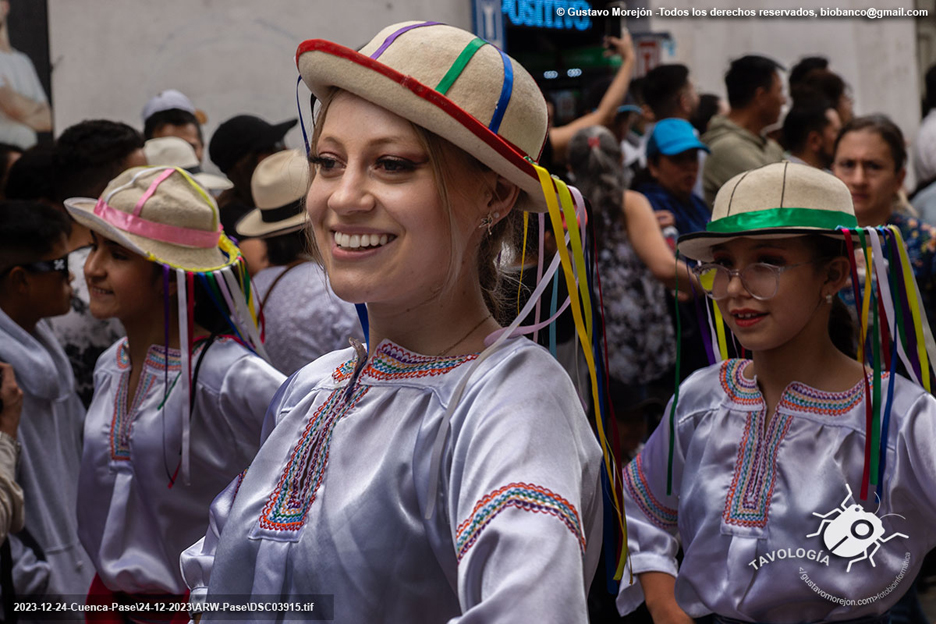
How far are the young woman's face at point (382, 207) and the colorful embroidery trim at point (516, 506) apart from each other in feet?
1.28

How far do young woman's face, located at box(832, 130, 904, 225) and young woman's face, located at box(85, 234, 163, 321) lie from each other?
306 cm

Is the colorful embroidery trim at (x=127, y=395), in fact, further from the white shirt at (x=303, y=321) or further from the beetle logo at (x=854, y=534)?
the beetle logo at (x=854, y=534)

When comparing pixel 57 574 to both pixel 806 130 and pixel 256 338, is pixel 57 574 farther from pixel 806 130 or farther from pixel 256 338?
pixel 806 130

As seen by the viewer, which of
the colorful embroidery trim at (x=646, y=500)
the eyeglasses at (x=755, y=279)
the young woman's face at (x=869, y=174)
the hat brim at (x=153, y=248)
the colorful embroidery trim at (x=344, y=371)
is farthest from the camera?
the young woman's face at (x=869, y=174)

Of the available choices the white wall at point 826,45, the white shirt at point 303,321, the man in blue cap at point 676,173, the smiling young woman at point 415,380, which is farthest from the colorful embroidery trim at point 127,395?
the white wall at point 826,45

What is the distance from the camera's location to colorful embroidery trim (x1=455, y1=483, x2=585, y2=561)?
4.25 feet

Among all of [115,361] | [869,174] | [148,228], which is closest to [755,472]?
[148,228]

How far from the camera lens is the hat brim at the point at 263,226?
12.9 ft

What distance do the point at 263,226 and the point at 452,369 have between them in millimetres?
2693

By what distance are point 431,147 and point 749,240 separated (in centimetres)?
144

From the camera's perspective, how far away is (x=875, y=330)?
2.52 metres

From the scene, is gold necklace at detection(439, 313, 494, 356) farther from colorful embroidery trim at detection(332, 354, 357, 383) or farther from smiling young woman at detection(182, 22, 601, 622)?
colorful embroidery trim at detection(332, 354, 357, 383)

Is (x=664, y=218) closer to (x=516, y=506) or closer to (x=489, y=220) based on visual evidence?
(x=489, y=220)

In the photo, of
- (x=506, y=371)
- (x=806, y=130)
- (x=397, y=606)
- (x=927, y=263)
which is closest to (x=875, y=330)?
(x=506, y=371)
